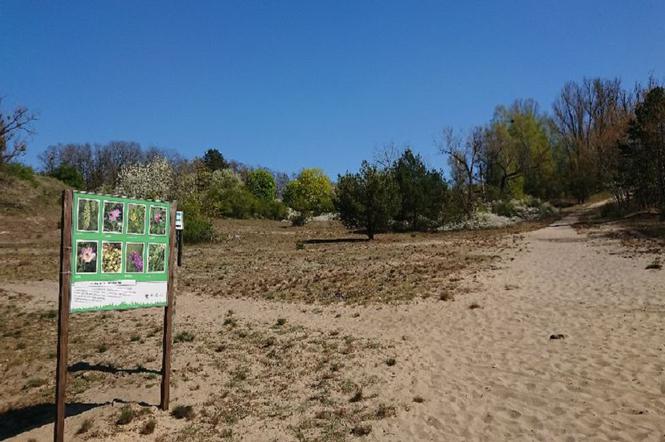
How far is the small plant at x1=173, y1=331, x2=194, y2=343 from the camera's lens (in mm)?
8433

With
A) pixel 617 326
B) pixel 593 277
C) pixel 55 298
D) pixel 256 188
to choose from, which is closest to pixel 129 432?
pixel 617 326

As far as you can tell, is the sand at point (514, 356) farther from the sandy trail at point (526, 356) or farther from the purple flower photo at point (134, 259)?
the purple flower photo at point (134, 259)

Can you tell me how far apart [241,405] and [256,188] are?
6408 cm

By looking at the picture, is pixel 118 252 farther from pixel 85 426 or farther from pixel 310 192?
pixel 310 192

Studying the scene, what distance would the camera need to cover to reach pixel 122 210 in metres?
5.25

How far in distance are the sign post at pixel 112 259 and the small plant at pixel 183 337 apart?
9.29 ft

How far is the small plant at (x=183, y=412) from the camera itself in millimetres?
5438

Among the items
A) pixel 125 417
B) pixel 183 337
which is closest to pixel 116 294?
pixel 125 417

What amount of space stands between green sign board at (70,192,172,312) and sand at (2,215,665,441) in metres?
1.35

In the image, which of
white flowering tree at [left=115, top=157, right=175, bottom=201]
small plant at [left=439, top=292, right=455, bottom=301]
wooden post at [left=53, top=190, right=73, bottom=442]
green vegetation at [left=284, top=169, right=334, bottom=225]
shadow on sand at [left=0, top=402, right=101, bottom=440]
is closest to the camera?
wooden post at [left=53, top=190, right=73, bottom=442]

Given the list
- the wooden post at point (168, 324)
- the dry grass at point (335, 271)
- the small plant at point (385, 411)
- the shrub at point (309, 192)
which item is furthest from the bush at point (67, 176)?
the small plant at point (385, 411)

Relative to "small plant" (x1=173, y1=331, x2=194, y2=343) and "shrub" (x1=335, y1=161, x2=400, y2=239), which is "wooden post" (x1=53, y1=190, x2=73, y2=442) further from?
"shrub" (x1=335, y1=161, x2=400, y2=239)

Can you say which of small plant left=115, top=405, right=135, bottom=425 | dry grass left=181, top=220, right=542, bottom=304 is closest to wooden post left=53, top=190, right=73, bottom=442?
small plant left=115, top=405, right=135, bottom=425

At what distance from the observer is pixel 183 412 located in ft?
18.0
